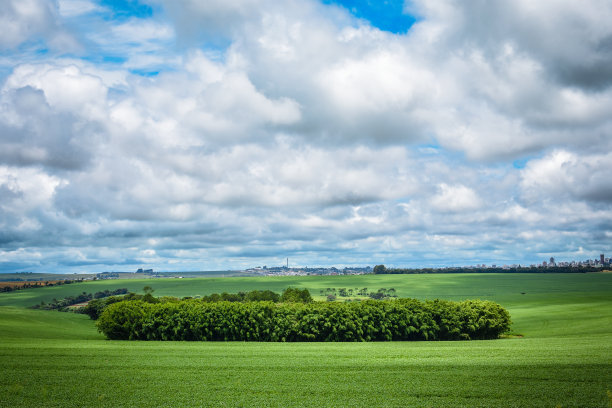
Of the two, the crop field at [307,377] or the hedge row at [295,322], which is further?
the hedge row at [295,322]

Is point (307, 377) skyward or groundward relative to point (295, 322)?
skyward

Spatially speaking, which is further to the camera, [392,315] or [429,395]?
[392,315]

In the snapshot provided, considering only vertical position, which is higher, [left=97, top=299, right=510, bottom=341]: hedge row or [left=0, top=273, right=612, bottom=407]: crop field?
[left=0, top=273, right=612, bottom=407]: crop field

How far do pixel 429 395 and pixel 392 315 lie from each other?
21699mm

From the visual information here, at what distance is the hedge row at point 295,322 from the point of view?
34594mm

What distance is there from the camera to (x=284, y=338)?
3434 cm

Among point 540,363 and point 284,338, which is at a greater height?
point 540,363

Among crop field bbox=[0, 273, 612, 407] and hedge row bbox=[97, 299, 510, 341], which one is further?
hedge row bbox=[97, 299, 510, 341]

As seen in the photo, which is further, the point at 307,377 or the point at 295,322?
the point at 295,322

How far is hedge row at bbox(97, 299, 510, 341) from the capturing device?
113 ft

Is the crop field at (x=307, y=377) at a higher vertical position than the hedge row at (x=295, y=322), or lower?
higher

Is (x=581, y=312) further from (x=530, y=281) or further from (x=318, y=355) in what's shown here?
(x=530, y=281)

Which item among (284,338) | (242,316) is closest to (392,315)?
(284,338)

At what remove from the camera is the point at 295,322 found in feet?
116
